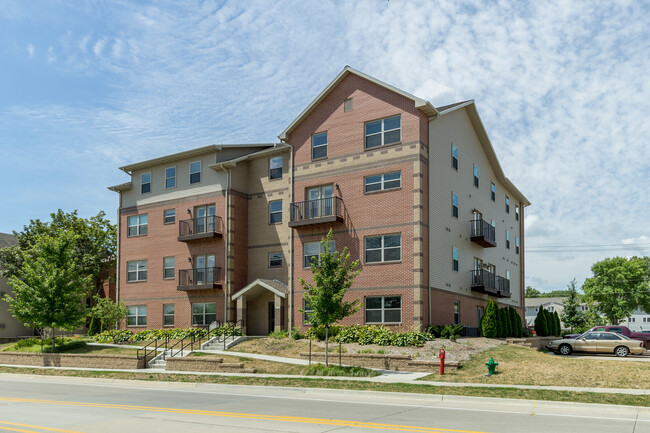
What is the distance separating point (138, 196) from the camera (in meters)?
41.7

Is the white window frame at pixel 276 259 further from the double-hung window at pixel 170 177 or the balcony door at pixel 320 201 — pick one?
the double-hung window at pixel 170 177

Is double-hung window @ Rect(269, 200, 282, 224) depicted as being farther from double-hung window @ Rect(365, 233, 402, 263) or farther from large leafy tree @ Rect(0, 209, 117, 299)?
large leafy tree @ Rect(0, 209, 117, 299)

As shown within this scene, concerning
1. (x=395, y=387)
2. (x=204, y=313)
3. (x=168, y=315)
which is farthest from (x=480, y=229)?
(x=168, y=315)

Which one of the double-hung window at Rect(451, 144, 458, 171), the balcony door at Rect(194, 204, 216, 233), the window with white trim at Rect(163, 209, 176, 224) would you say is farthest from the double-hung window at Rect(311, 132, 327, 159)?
the window with white trim at Rect(163, 209, 176, 224)

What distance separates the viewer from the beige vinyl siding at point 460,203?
3142cm

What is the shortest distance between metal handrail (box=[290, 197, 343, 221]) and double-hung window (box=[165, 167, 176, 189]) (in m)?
10.6

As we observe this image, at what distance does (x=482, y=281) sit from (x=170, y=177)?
2098 cm

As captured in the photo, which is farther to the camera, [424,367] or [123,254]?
[123,254]

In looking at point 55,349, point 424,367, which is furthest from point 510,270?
point 55,349

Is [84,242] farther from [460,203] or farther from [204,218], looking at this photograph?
[460,203]

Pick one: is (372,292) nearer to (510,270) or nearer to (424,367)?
(424,367)

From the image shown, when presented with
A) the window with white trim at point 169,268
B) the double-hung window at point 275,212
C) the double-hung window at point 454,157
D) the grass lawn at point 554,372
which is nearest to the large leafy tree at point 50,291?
the window with white trim at point 169,268

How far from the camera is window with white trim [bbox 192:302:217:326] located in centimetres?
3684

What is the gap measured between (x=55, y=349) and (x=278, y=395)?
1908 centimetres
